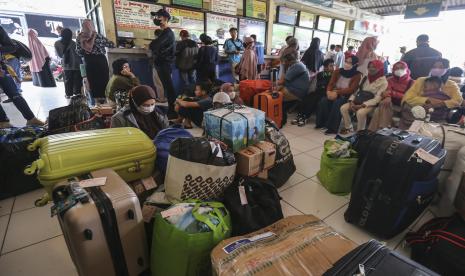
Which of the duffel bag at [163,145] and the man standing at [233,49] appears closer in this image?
the duffel bag at [163,145]

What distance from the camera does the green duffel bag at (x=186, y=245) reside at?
0.92 meters

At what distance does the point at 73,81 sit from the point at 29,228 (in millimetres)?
3923

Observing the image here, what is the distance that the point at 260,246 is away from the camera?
3.12 feet

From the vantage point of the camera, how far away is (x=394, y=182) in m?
1.29

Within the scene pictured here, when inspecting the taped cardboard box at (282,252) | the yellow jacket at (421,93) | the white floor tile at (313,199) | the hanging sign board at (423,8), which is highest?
the hanging sign board at (423,8)

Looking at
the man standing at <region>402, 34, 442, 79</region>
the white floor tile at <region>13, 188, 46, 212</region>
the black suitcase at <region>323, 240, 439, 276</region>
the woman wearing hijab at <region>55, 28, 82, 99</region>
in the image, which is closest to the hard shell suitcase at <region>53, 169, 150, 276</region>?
the black suitcase at <region>323, 240, 439, 276</region>

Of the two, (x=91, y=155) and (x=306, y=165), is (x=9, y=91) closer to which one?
(x=91, y=155)

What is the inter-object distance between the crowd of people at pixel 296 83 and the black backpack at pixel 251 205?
0.92 m

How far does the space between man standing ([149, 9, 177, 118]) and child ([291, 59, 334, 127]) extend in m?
2.14

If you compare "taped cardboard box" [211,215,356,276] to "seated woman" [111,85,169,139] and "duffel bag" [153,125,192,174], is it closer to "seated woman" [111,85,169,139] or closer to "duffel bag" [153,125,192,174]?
"duffel bag" [153,125,192,174]

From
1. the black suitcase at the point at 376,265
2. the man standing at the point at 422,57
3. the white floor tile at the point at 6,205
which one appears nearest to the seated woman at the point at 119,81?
the white floor tile at the point at 6,205

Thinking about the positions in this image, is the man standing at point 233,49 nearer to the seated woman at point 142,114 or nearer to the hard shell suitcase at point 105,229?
the seated woman at point 142,114

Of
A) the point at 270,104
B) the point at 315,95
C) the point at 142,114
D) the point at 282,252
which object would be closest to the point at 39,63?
the point at 142,114

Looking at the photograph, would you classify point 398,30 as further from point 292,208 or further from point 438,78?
point 292,208
